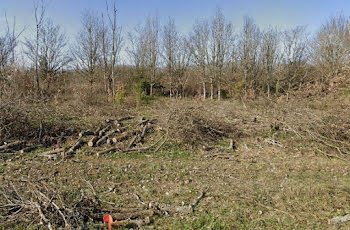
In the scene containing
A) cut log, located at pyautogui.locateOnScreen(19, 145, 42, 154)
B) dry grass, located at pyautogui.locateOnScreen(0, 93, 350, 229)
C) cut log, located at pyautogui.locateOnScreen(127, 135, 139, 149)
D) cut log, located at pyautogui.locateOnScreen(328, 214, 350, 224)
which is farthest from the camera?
cut log, located at pyautogui.locateOnScreen(127, 135, 139, 149)

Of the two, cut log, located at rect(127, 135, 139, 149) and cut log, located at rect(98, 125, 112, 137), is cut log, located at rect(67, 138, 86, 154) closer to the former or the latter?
cut log, located at rect(98, 125, 112, 137)

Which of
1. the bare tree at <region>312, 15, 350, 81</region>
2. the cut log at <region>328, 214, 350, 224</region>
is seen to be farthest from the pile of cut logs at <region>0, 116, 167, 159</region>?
the bare tree at <region>312, 15, 350, 81</region>

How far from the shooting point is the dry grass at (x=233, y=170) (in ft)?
11.0

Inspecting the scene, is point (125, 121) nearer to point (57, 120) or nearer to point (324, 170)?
point (57, 120)

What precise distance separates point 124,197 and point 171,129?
4.07 m

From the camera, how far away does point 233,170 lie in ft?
17.7

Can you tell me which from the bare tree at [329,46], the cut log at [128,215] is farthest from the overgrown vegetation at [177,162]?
the bare tree at [329,46]

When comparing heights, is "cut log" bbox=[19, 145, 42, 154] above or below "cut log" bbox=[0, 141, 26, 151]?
below

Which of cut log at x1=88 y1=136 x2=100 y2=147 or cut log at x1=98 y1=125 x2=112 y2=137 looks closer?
cut log at x1=88 y1=136 x2=100 y2=147

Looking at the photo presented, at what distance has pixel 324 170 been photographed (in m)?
5.33

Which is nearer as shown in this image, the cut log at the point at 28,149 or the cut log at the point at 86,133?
the cut log at the point at 28,149

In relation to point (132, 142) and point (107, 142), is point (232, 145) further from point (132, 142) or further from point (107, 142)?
point (107, 142)

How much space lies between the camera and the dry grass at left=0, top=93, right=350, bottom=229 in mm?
3346

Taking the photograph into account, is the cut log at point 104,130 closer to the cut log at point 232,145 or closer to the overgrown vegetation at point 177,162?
the overgrown vegetation at point 177,162
